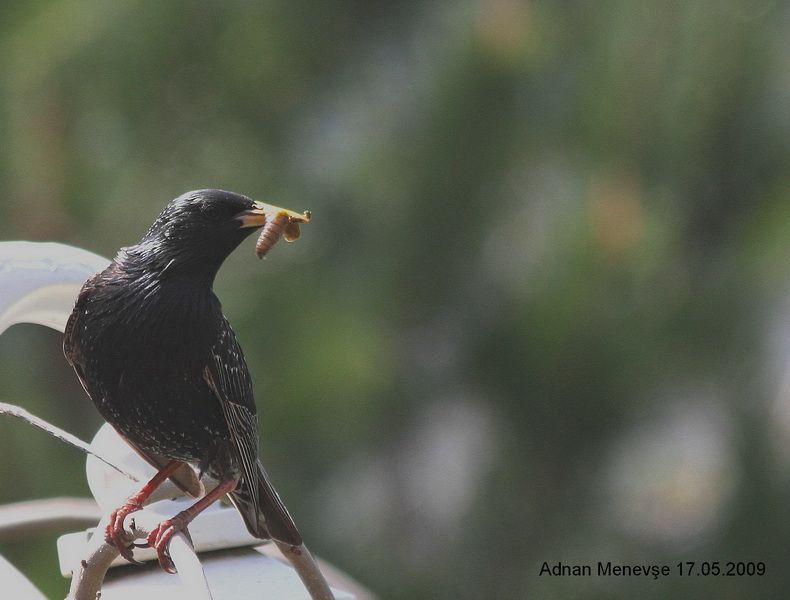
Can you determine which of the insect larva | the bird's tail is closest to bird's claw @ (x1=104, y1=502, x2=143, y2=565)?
the bird's tail

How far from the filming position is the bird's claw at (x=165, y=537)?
1461 millimetres

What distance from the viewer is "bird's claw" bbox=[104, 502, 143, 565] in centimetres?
150

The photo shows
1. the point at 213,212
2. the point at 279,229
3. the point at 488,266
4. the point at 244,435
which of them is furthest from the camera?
the point at 488,266

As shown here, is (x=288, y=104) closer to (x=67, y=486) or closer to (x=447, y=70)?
(x=447, y=70)

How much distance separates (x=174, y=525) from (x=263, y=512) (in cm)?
13

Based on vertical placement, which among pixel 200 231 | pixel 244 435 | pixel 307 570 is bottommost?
pixel 307 570

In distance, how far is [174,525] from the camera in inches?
58.2

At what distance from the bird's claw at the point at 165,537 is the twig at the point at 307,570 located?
13 centimetres

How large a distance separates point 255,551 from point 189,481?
16 centimetres

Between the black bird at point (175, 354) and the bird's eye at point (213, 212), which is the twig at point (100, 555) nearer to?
the black bird at point (175, 354)

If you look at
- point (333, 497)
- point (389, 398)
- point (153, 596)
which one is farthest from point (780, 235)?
point (153, 596)

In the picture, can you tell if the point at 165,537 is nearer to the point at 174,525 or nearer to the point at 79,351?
the point at 174,525

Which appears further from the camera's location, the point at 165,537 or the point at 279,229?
the point at 165,537

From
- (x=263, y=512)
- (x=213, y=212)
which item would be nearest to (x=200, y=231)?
(x=213, y=212)
